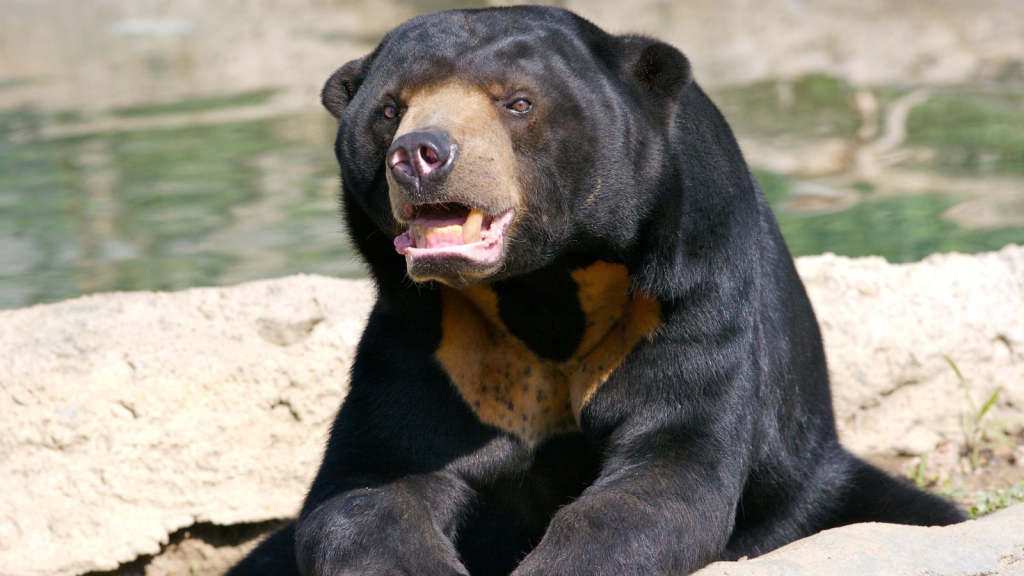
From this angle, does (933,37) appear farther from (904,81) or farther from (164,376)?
(164,376)

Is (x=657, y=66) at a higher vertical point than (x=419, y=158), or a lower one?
higher

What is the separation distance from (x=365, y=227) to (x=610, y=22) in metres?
11.4

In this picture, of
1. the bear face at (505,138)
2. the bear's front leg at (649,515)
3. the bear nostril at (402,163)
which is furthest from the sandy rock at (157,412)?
the bear nostril at (402,163)

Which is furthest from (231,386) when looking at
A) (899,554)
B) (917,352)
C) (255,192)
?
(255,192)

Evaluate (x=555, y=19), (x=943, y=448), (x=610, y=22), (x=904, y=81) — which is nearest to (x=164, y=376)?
(x=555, y=19)

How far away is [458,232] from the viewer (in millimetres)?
2875

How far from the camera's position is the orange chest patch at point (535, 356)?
3.31m

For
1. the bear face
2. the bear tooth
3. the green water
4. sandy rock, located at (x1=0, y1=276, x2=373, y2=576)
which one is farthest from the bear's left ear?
the green water

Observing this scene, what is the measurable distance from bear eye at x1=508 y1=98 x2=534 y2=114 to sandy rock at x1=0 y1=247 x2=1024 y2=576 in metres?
2.15

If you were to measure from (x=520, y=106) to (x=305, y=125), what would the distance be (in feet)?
28.8

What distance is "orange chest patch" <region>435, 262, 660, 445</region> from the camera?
3312mm

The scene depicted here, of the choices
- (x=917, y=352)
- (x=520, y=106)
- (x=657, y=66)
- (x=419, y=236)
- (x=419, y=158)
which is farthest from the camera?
(x=917, y=352)

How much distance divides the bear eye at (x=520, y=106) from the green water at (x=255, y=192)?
186 inches

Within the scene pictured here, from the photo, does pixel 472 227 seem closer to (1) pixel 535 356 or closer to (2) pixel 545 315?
(2) pixel 545 315
